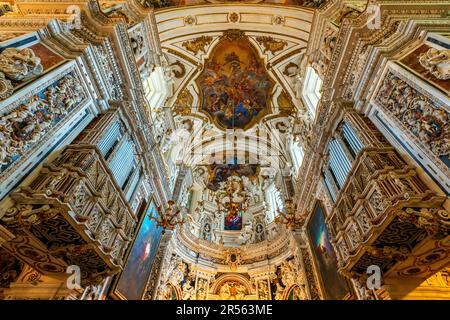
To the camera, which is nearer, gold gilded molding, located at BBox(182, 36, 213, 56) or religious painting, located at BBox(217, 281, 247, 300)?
gold gilded molding, located at BBox(182, 36, 213, 56)

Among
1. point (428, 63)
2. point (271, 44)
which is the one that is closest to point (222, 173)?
point (271, 44)

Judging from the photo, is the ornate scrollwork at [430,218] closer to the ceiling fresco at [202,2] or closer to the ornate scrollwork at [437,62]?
the ornate scrollwork at [437,62]

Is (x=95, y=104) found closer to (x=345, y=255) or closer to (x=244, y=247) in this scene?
(x=345, y=255)

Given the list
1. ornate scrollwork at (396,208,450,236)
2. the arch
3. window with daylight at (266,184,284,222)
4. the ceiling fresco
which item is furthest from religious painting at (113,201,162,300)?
window with daylight at (266,184,284,222)

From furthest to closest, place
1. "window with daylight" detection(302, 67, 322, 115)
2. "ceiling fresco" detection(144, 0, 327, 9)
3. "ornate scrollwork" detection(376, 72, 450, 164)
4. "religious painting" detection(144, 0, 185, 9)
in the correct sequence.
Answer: "window with daylight" detection(302, 67, 322, 115), "religious painting" detection(144, 0, 185, 9), "ceiling fresco" detection(144, 0, 327, 9), "ornate scrollwork" detection(376, 72, 450, 164)

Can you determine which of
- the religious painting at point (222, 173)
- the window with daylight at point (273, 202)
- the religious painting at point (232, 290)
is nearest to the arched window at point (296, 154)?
the window with daylight at point (273, 202)

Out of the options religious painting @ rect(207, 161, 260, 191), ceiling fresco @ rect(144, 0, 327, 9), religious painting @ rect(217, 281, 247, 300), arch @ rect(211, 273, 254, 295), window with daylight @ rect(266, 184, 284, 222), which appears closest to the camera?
ceiling fresco @ rect(144, 0, 327, 9)

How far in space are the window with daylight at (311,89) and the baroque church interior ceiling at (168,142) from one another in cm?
11

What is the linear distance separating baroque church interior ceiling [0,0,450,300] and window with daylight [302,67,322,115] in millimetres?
108

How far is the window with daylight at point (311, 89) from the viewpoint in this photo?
43.8ft

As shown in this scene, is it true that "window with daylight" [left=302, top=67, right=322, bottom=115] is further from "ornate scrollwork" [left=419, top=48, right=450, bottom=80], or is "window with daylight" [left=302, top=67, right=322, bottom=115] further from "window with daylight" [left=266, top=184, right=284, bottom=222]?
"window with daylight" [left=266, top=184, right=284, bottom=222]

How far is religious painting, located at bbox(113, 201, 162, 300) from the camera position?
354 inches
